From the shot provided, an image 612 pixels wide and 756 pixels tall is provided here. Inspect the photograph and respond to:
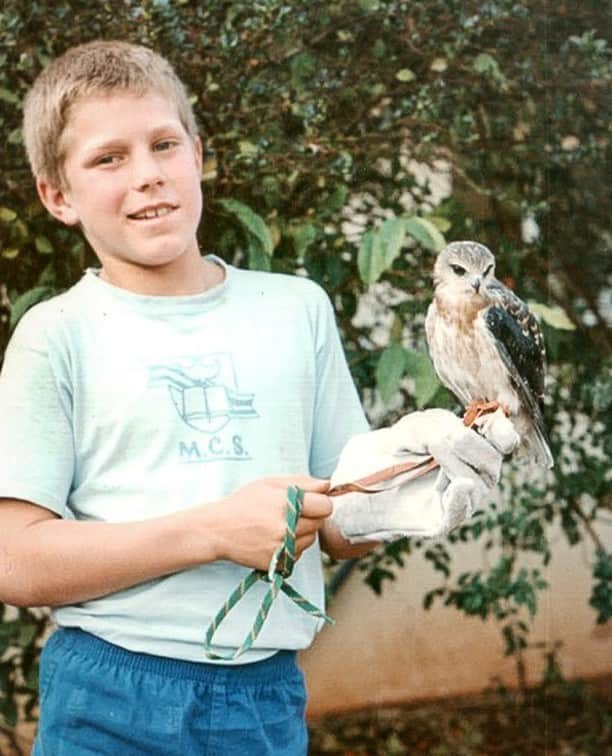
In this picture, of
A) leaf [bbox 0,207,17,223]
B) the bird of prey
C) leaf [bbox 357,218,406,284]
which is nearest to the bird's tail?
the bird of prey

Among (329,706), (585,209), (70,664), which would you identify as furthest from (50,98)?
(329,706)

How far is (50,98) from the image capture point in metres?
1.26

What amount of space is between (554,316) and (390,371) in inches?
11.5

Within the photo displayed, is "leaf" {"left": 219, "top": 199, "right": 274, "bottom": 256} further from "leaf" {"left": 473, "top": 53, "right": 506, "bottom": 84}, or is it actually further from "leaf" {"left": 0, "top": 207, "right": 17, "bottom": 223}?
"leaf" {"left": 473, "top": 53, "right": 506, "bottom": 84}

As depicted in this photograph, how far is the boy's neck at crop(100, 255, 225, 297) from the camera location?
4.07 feet

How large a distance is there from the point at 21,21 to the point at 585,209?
2.83ft

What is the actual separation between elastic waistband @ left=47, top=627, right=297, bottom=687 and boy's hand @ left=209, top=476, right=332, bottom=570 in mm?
114

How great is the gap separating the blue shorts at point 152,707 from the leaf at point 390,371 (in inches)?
24.3

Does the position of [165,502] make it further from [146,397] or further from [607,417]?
[607,417]

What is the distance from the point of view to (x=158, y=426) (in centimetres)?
119

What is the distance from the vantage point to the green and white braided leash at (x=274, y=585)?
1066 mm

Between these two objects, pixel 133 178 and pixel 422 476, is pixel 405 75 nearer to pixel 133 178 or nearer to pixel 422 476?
pixel 133 178

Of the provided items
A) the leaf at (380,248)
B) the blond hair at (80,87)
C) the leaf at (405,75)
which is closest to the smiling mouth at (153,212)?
the blond hair at (80,87)

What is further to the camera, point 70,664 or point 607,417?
point 607,417
